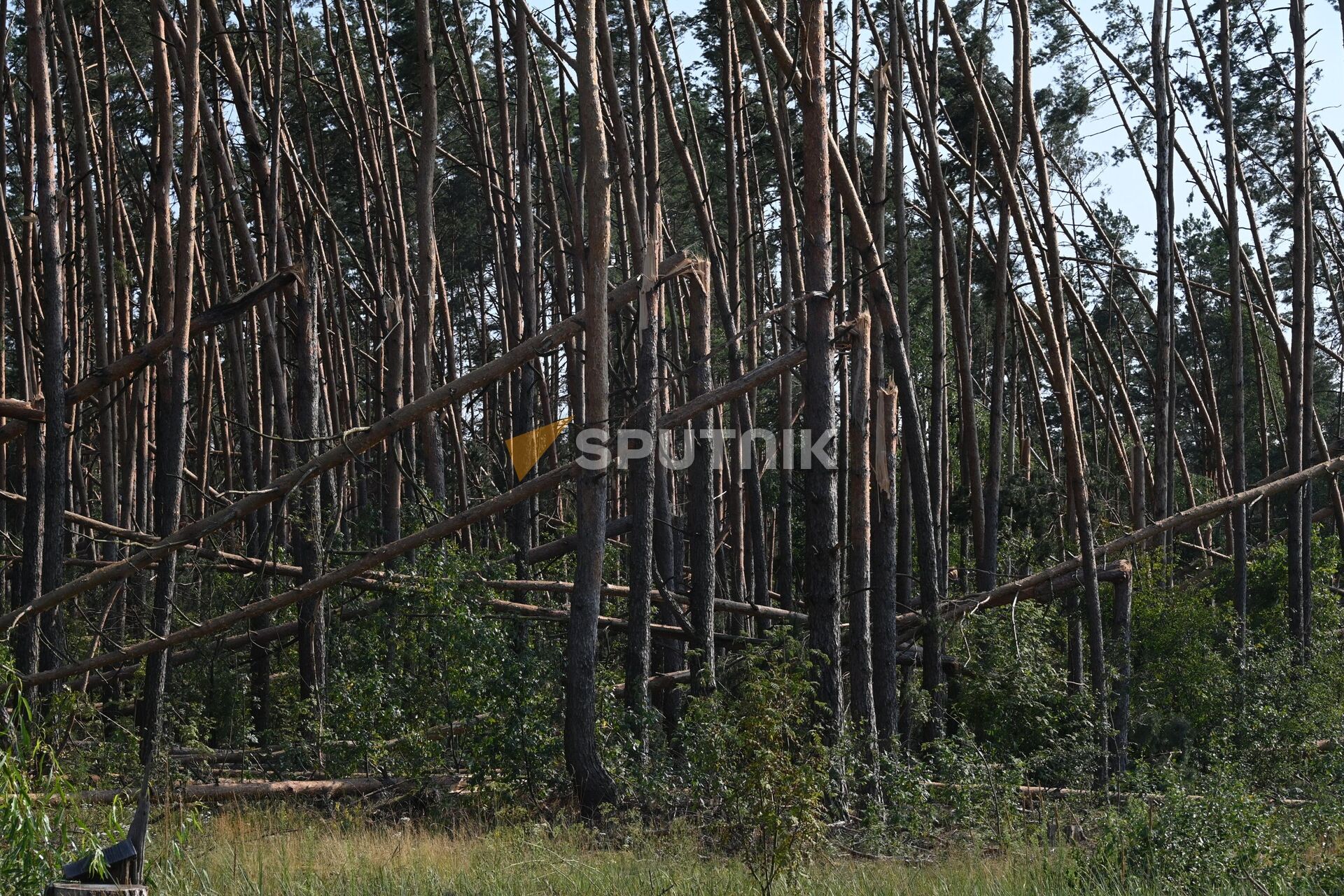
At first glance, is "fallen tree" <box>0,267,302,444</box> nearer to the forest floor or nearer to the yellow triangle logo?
the forest floor

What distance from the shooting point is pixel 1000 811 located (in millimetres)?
8453

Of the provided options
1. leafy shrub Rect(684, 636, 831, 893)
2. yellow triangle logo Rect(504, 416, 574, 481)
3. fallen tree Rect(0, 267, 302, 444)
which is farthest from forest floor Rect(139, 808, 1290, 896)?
yellow triangle logo Rect(504, 416, 574, 481)

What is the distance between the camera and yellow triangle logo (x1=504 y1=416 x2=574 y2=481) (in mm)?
12695

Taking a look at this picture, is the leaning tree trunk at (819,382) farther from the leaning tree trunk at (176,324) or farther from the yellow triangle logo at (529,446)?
the leaning tree trunk at (176,324)

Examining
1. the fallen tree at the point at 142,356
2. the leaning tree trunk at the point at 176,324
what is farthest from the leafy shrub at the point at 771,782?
the leaning tree trunk at the point at 176,324

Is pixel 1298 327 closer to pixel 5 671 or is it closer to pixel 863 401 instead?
pixel 863 401

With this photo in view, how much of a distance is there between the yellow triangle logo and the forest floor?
5452 millimetres

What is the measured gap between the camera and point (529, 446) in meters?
13.0

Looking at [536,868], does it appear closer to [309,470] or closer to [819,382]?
[309,470]

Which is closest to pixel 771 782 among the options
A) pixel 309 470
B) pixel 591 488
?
pixel 591 488

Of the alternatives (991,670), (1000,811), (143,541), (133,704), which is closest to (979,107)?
(991,670)

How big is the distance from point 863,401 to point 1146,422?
33359 mm

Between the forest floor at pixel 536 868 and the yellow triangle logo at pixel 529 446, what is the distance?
5452 millimetres

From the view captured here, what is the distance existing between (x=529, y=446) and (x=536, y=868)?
6.92 m
